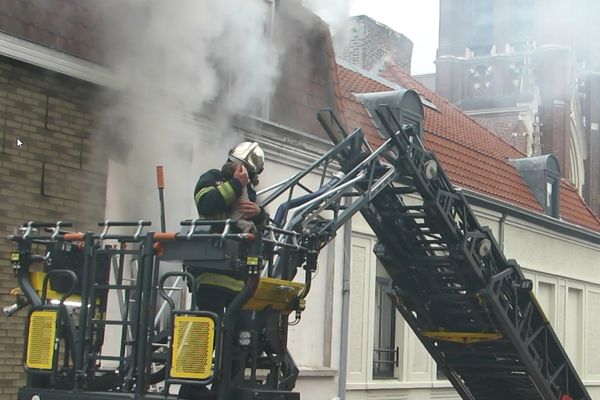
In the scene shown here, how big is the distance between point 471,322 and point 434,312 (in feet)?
1.10

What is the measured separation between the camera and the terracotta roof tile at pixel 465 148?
51.0 feet

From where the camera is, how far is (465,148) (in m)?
17.3

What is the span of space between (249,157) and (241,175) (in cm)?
17

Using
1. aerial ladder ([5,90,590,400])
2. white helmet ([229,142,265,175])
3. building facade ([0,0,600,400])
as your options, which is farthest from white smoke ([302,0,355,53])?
white helmet ([229,142,265,175])

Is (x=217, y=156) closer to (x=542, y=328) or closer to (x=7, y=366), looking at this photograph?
(x=7, y=366)

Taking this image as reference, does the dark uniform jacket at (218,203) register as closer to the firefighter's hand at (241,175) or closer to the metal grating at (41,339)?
the firefighter's hand at (241,175)

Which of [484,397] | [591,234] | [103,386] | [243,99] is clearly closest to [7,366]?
[103,386]

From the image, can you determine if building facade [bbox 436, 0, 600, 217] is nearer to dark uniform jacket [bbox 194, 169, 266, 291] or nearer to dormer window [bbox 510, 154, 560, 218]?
dormer window [bbox 510, 154, 560, 218]

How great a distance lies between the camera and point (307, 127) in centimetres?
1201

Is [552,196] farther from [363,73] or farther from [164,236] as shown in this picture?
[164,236]

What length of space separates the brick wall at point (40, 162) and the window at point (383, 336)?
5.72 metres

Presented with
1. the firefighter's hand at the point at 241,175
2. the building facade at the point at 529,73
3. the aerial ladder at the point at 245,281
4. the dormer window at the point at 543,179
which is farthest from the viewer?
the dormer window at the point at 543,179

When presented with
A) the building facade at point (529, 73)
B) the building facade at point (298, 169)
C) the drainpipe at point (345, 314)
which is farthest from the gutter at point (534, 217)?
the building facade at point (529, 73)

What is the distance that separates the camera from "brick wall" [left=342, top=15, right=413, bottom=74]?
66.3ft
